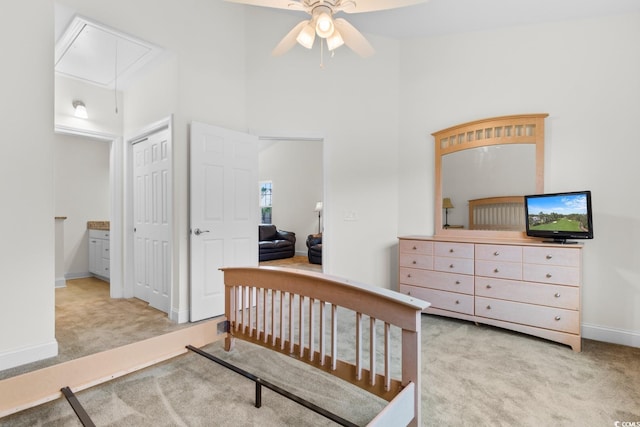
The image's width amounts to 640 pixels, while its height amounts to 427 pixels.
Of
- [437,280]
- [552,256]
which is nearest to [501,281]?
[552,256]

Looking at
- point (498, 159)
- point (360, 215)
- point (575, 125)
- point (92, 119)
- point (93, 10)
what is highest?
point (93, 10)

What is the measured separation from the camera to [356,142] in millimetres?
3848

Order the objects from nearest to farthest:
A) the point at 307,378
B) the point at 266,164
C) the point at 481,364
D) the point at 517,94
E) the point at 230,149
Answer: the point at 307,378 < the point at 481,364 < the point at 517,94 < the point at 230,149 < the point at 266,164

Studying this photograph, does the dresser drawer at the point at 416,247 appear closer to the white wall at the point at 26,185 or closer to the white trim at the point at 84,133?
the white wall at the point at 26,185

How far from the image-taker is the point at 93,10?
268cm

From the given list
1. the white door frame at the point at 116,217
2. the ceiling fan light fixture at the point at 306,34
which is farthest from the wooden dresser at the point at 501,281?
the white door frame at the point at 116,217

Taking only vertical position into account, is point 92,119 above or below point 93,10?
below

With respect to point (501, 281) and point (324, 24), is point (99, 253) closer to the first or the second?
point (324, 24)

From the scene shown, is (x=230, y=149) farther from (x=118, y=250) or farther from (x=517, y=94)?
(x=517, y=94)

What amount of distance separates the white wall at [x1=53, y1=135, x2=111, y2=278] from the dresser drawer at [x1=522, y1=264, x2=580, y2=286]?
6120mm

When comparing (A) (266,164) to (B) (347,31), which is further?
(A) (266,164)

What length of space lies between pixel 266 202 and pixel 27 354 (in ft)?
22.2

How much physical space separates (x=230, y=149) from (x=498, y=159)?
282 centimetres

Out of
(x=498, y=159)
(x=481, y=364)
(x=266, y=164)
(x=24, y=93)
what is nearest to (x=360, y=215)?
(x=498, y=159)
